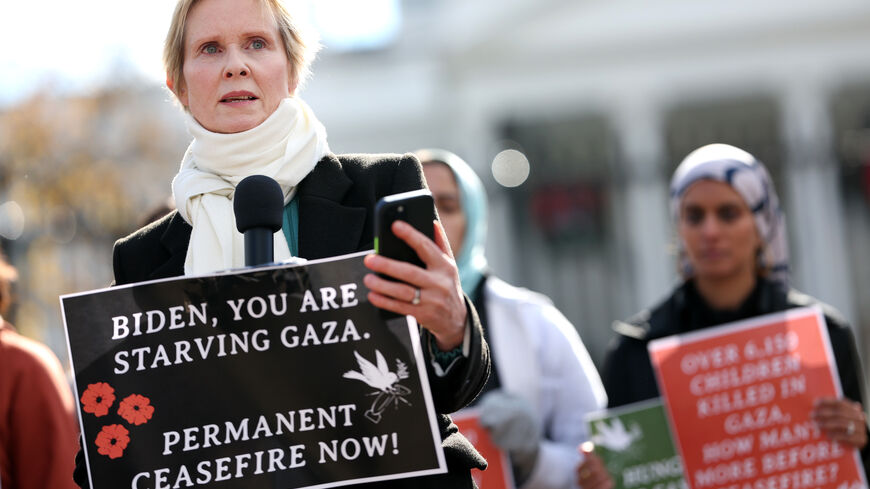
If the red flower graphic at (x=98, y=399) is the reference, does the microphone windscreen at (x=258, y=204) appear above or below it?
above

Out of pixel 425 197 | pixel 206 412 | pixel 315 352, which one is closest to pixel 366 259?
pixel 425 197

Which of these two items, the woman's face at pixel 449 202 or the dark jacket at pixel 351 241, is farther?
the woman's face at pixel 449 202

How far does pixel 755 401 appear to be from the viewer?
12.9 ft

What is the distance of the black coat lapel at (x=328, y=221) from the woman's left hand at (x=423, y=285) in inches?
10.7

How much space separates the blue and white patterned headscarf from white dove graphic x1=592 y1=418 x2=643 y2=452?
0.85 m

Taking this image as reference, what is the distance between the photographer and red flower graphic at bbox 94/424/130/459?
220cm

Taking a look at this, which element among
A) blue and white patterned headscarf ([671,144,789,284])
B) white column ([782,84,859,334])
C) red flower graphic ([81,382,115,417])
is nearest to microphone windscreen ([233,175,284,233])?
red flower graphic ([81,382,115,417])

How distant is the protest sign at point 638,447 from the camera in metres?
3.98

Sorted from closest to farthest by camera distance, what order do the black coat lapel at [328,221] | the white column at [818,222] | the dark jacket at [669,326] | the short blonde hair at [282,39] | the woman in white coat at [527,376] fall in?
the black coat lapel at [328,221] → the short blonde hair at [282,39] → the woman in white coat at [527,376] → the dark jacket at [669,326] → the white column at [818,222]

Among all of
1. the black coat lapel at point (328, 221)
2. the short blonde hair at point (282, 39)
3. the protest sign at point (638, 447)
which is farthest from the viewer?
the protest sign at point (638, 447)

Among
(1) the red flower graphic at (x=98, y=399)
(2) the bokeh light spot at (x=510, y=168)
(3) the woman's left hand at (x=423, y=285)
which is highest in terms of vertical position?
(2) the bokeh light spot at (x=510, y=168)

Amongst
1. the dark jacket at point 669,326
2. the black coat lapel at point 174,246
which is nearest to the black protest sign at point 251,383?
the black coat lapel at point 174,246

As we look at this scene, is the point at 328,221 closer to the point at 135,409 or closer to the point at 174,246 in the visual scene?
the point at 174,246

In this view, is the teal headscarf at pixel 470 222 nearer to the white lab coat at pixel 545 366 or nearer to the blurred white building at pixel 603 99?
the white lab coat at pixel 545 366
